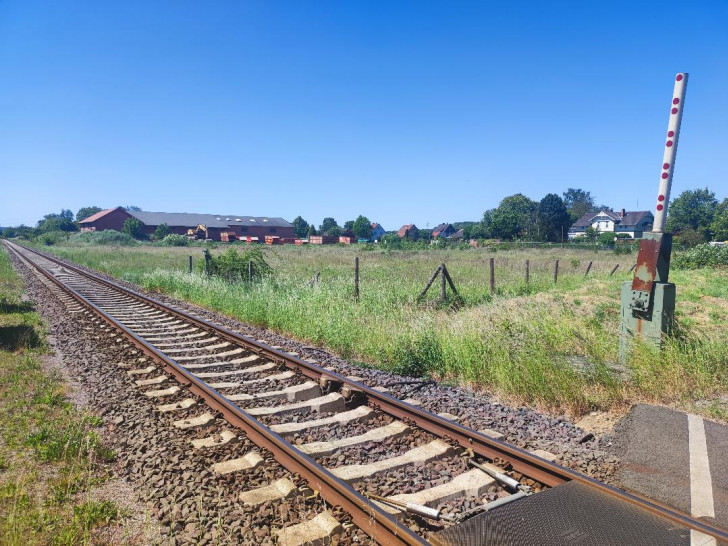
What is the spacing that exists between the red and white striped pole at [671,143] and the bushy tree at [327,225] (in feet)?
404

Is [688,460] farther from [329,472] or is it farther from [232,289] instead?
[232,289]

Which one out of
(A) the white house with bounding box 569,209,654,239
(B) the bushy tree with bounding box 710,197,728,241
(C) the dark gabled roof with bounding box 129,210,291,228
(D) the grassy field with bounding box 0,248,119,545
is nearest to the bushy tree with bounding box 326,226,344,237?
(C) the dark gabled roof with bounding box 129,210,291,228

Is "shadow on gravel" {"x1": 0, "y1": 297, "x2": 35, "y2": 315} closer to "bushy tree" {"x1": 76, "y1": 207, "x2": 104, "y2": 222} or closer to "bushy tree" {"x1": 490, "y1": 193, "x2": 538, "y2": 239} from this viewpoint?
"bushy tree" {"x1": 490, "y1": 193, "x2": 538, "y2": 239}

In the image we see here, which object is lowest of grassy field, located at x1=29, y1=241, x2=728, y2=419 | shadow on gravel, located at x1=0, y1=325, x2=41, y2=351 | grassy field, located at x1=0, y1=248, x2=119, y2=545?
grassy field, located at x1=0, y1=248, x2=119, y2=545

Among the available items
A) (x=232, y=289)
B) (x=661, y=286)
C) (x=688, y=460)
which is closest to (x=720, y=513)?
(x=688, y=460)

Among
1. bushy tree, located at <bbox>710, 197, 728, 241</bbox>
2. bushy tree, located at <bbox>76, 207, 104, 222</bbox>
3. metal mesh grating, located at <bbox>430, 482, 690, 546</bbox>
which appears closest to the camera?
metal mesh grating, located at <bbox>430, 482, 690, 546</bbox>

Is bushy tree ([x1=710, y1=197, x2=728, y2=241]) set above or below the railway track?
above

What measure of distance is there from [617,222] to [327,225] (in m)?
68.7

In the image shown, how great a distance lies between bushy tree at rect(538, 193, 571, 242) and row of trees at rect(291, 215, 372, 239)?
1570 inches

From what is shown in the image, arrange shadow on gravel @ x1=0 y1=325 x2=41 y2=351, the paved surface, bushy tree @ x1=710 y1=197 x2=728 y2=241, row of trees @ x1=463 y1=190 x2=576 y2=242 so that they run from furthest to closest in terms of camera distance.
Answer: row of trees @ x1=463 y1=190 x2=576 y2=242
bushy tree @ x1=710 y1=197 x2=728 y2=241
shadow on gravel @ x1=0 y1=325 x2=41 y2=351
the paved surface

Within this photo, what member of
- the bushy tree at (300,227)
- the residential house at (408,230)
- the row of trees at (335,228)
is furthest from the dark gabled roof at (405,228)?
the bushy tree at (300,227)

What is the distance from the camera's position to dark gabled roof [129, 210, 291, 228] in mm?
102725

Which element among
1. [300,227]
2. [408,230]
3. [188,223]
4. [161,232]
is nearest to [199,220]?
[188,223]

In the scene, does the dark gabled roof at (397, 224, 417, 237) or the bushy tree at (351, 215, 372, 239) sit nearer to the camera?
the bushy tree at (351, 215, 372, 239)
